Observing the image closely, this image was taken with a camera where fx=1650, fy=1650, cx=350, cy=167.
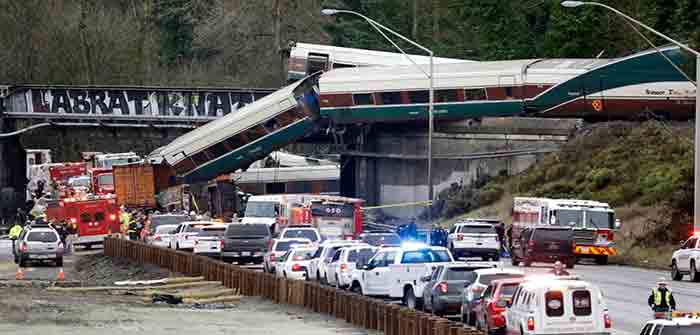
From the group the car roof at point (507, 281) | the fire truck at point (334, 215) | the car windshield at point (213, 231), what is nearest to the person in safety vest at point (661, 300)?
the car roof at point (507, 281)

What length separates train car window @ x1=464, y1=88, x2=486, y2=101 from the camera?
75.7 m

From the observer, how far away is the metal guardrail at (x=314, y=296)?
2916 cm

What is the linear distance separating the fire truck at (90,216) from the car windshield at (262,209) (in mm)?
8307

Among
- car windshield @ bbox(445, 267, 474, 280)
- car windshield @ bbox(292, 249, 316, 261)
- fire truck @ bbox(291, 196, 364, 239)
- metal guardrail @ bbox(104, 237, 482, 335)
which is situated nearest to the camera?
metal guardrail @ bbox(104, 237, 482, 335)

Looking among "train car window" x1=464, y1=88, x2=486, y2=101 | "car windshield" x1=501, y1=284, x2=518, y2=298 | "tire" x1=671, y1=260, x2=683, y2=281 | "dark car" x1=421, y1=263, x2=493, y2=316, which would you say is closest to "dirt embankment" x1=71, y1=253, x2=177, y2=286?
"tire" x1=671, y1=260, x2=683, y2=281

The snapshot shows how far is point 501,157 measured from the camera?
79938mm

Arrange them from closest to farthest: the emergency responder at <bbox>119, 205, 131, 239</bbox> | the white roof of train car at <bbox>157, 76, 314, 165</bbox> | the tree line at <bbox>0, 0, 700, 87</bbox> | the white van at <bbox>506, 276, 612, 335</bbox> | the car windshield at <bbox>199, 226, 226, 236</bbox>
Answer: the white van at <bbox>506, 276, 612, 335</bbox>
the car windshield at <bbox>199, 226, 226, 236</bbox>
the emergency responder at <bbox>119, 205, 131, 239</bbox>
the white roof of train car at <bbox>157, 76, 314, 165</bbox>
the tree line at <bbox>0, 0, 700, 87</bbox>

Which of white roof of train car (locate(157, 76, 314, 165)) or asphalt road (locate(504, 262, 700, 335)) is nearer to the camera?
asphalt road (locate(504, 262, 700, 335))

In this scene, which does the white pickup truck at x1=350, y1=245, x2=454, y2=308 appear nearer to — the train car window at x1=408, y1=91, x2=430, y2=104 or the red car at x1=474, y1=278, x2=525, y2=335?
the red car at x1=474, y1=278, x2=525, y2=335

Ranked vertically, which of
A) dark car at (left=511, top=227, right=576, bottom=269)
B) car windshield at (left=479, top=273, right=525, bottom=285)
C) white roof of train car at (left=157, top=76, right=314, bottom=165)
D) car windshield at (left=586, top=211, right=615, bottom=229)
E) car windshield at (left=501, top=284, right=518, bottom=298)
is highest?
white roof of train car at (left=157, top=76, right=314, bottom=165)

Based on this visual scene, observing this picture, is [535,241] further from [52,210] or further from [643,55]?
[52,210]

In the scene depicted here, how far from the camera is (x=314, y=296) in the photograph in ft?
126

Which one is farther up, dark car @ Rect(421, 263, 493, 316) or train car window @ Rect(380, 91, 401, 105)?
train car window @ Rect(380, 91, 401, 105)

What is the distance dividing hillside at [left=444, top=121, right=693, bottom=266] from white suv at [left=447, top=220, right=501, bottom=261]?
17.2 feet
